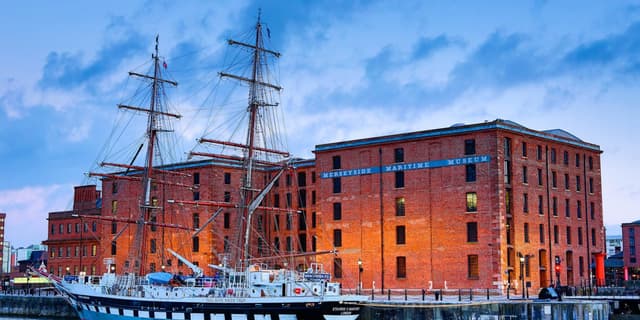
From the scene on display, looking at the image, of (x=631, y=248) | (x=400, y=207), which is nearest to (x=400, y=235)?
(x=400, y=207)

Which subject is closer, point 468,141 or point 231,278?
point 231,278

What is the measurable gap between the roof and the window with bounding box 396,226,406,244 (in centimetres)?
741

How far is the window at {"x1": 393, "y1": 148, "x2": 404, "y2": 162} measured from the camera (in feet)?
230

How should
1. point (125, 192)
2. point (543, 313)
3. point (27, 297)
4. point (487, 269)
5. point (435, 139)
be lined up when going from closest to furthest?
point (543, 313)
point (487, 269)
point (435, 139)
point (27, 297)
point (125, 192)

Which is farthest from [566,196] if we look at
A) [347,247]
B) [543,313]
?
[543,313]

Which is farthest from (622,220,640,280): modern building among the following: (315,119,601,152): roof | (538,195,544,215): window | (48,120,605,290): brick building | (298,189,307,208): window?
(298,189,307,208): window

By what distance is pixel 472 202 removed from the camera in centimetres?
6600

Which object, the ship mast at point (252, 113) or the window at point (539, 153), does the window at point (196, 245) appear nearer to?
the ship mast at point (252, 113)

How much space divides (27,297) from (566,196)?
52654 mm

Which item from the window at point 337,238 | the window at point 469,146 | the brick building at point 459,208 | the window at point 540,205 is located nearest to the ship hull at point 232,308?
the brick building at point 459,208

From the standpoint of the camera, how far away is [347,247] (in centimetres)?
7269

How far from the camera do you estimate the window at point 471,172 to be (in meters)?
66.1

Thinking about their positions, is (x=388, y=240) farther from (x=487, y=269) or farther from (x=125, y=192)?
(x=125, y=192)

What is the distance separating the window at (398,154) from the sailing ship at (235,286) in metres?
9.46
